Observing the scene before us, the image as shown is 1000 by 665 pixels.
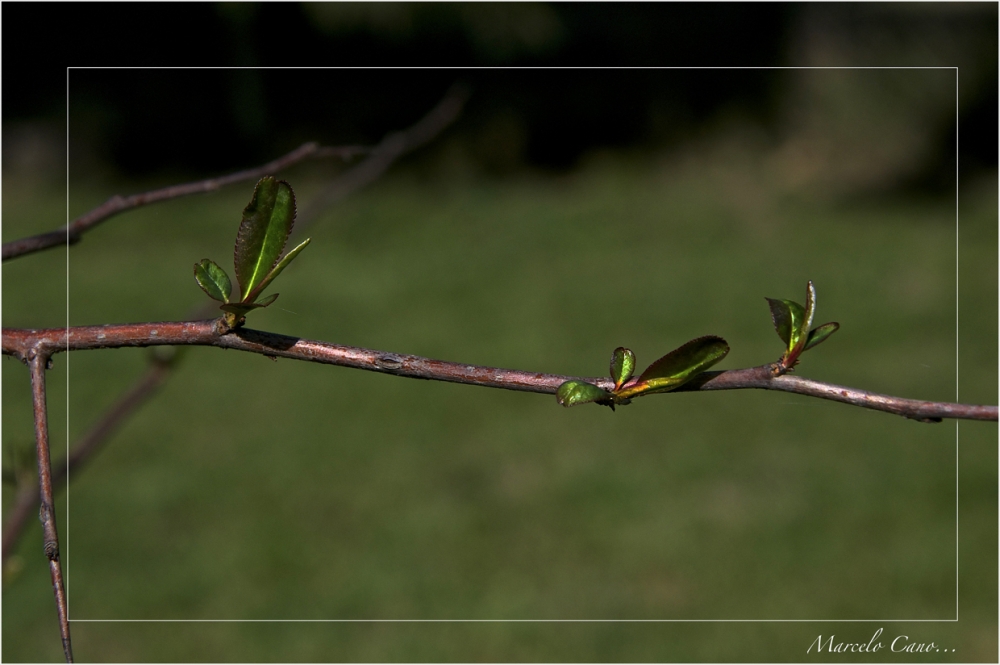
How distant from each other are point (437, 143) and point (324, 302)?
141 centimetres

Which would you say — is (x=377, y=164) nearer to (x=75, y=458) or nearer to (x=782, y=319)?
(x=75, y=458)

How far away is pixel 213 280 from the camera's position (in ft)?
1.96

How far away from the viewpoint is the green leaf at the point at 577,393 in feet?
1.66

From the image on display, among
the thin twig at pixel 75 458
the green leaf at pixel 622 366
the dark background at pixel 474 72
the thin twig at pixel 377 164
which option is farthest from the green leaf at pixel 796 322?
the dark background at pixel 474 72

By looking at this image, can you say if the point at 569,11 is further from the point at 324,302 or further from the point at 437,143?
the point at 324,302

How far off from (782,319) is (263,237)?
35 cm

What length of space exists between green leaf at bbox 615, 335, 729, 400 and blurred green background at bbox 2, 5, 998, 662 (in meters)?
0.76

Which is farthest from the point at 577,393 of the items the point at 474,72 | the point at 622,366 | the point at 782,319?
the point at 474,72

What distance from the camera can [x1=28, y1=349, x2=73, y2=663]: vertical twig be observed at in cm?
50

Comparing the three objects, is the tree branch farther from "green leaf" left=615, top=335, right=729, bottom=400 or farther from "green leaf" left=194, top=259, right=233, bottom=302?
"green leaf" left=615, top=335, right=729, bottom=400

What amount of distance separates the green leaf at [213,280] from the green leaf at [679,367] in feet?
0.90

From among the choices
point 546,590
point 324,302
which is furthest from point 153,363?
point 324,302

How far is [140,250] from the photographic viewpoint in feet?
17.3

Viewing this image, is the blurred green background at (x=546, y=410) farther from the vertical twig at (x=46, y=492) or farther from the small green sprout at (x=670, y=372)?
the small green sprout at (x=670, y=372)
